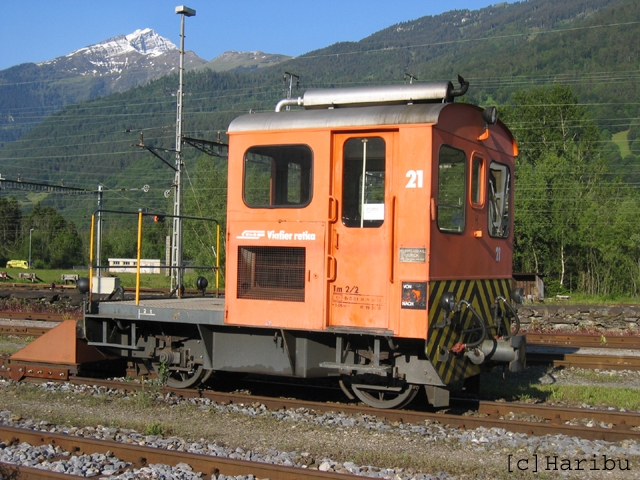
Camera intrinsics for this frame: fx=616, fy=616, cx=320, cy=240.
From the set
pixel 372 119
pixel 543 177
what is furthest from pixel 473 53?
pixel 372 119

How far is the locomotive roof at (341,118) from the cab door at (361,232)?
0.16 m

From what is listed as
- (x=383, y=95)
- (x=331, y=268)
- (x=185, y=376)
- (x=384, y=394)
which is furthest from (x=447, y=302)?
(x=185, y=376)

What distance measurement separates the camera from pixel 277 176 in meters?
7.36

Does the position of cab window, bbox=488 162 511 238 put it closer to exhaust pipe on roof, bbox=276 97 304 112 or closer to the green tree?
exhaust pipe on roof, bbox=276 97 304 112

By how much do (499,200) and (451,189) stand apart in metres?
1.45

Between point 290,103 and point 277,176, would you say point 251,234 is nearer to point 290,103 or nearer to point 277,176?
point 277,176

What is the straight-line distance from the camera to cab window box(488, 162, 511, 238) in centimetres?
802

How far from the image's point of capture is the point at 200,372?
8.17 meters

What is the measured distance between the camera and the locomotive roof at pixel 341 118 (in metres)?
6.64

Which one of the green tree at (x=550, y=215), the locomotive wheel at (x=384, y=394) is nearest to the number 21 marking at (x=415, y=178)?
the locomotive wheel at (x=384, y=394)

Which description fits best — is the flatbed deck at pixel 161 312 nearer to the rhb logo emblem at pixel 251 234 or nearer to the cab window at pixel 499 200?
the rhb logo emblem at pixel 251 234

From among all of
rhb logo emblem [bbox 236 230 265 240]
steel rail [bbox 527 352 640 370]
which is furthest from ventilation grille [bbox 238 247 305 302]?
steel rail [bbox 527 352 640 370]

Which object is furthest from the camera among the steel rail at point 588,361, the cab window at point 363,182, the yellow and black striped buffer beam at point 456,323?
the steel rail at point 588,361

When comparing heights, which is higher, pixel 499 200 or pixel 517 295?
pixel 499 200
